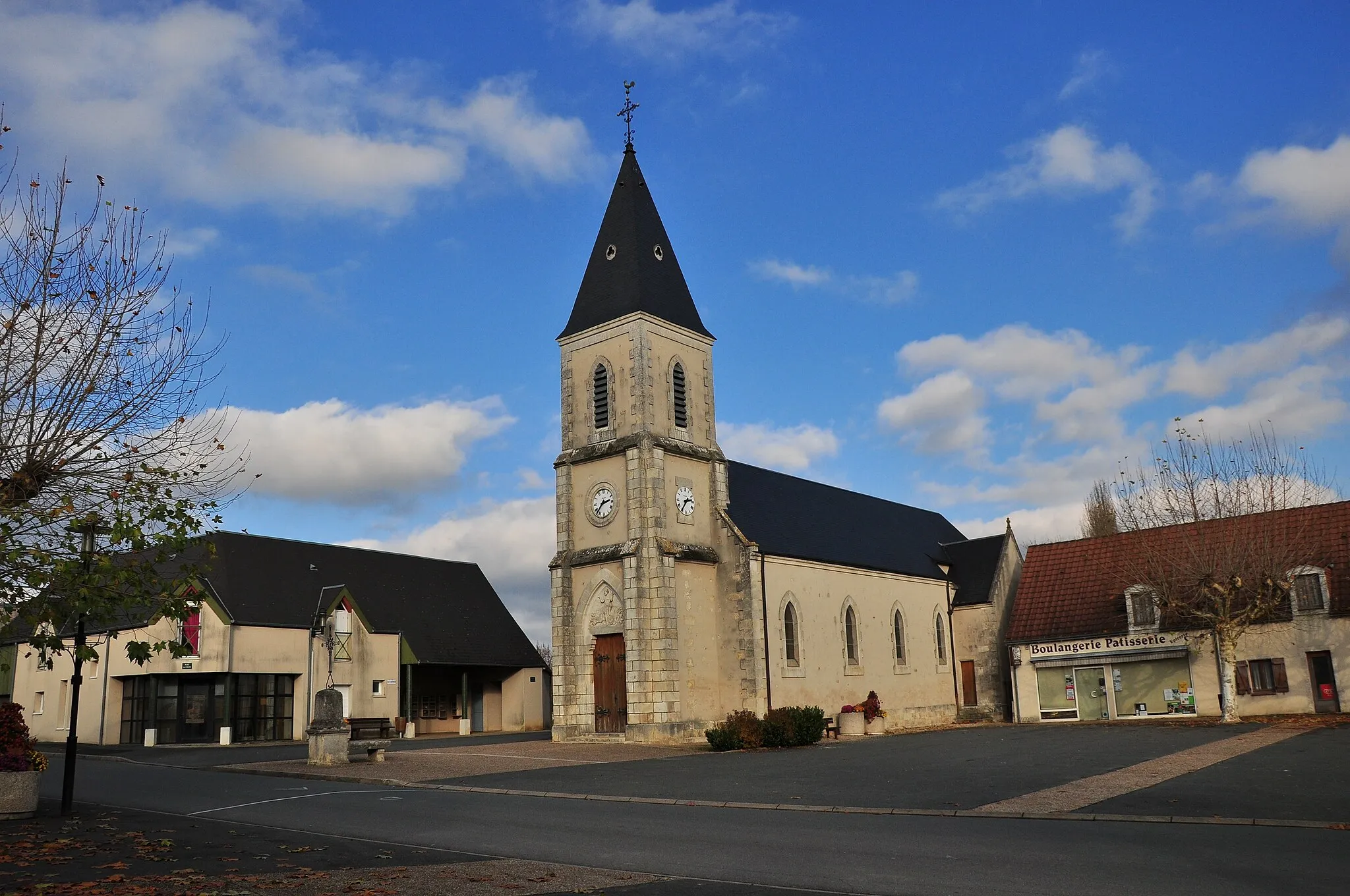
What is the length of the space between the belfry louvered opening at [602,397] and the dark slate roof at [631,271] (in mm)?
1598

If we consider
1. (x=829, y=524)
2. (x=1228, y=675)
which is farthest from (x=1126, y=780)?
(x=829, y=524)

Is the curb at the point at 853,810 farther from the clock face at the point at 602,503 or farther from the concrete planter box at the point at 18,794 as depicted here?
the clock face at the point at 602,503

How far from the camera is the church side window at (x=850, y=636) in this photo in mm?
35750

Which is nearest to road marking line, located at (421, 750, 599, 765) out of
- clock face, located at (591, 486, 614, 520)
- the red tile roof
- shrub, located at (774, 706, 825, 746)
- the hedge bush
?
the hedge bush

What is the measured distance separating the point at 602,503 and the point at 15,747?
1932 centimetres

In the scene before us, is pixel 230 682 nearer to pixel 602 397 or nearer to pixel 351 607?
pixel 351 607

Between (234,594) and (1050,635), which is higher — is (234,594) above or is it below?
above

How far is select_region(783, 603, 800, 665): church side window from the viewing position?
32719 mm

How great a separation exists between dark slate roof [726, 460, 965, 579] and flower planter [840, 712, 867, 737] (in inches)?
199

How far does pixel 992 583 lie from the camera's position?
139ft

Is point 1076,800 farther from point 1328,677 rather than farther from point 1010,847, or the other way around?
point 1328,677

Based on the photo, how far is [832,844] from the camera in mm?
11180

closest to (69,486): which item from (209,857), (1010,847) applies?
(209,857)

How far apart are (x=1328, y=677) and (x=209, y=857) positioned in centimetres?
3160
